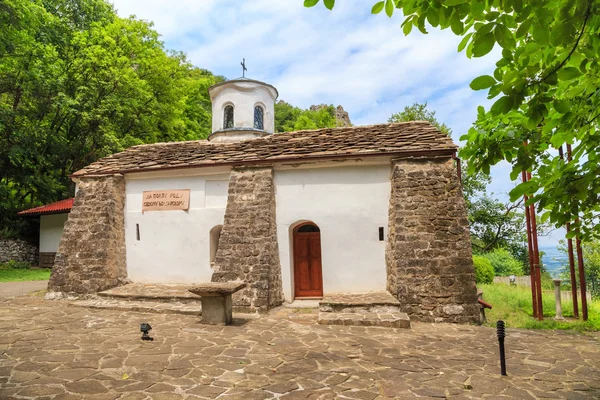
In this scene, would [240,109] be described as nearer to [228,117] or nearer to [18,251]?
[228,117]

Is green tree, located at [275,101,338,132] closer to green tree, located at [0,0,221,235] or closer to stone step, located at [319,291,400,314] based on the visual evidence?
green tree, located at [0,0,221,235]

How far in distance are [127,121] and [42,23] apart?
6.23 m

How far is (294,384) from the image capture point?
4.63m

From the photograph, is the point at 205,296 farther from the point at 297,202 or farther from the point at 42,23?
the point at 42,23

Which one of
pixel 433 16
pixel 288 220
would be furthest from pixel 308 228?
pixel 433 16

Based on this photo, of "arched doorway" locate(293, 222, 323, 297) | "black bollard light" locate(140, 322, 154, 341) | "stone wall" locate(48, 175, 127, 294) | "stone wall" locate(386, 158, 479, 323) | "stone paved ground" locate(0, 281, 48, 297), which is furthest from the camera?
"stone paved ground" locate(0, 281, 48, 297)

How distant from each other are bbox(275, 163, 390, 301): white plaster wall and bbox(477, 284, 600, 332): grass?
3034 mm

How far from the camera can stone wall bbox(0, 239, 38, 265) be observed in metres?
18.2

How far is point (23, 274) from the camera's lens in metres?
16.2

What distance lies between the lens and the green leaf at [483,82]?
220 cm

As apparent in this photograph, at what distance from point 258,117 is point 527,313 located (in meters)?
10.8

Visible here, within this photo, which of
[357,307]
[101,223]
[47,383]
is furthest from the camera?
[101,223]

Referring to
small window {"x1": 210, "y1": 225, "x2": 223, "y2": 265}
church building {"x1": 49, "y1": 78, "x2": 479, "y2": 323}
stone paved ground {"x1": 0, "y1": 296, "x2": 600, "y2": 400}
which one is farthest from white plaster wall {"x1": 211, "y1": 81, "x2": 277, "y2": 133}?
stone paved ground {"x1": 0, "y1": 296, "x2": 600, "y2": 400}

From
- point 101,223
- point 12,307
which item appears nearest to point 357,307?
point 101,223
